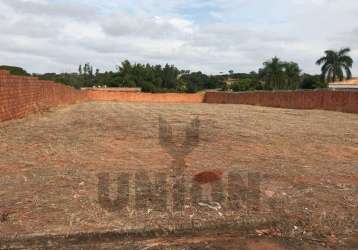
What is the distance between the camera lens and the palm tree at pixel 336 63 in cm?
7119

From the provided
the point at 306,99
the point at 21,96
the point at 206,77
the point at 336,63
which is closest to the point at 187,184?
the point at 21,96

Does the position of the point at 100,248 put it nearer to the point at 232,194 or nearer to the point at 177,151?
the point at 232,194

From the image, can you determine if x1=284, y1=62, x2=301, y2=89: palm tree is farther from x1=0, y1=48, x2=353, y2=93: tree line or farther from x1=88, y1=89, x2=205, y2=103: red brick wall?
x1=88, y1=89, x2=205, y2=103: red brick wall

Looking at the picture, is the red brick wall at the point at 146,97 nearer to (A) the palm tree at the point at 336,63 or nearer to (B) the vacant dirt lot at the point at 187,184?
(A) the palm tree at the point at 336,63

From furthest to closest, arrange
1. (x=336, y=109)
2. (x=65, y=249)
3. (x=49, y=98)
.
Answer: (x=336, y=109) → (x=49, y=98) → (x=65, y=249)

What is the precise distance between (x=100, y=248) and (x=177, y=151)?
5.18 m

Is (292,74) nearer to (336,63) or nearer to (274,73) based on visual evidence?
(274,73)

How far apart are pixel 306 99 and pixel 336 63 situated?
35482 mm

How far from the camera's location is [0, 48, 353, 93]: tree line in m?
72.5

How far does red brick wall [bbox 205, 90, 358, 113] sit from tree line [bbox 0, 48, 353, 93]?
808 inches

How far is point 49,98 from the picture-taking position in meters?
28.9

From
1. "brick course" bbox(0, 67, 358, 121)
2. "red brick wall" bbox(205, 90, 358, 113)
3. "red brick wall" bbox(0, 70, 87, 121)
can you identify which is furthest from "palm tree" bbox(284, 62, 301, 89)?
"red brick wall" bbox(0, 70, 87, 121)

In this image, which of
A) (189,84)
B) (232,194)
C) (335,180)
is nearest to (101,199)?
(232,194)
